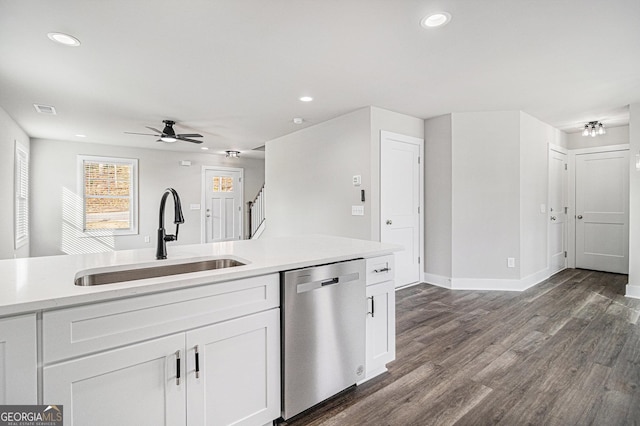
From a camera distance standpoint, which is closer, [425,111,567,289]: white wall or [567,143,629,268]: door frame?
[425,111,567,289]: white wall

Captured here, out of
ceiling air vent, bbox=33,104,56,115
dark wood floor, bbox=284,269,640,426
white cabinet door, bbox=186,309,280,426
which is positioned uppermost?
ceiling air vent, bbox=33,104,56,115

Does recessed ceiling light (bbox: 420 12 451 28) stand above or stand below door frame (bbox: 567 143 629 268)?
above

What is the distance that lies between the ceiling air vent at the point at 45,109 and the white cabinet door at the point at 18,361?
424 centimetres

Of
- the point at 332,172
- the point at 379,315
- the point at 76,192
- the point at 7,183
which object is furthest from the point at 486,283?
the point at 76,192

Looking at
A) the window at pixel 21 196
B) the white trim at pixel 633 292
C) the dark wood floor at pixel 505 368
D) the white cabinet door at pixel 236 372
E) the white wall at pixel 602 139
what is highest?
the white wall at pixel 602 139

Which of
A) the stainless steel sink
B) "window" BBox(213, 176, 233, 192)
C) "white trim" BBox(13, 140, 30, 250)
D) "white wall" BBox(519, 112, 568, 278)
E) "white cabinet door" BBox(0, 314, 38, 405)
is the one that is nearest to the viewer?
"white cabinet door" BBox(0, 314, 38, 405)

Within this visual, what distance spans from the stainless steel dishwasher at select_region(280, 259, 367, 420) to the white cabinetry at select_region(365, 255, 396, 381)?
90 mm

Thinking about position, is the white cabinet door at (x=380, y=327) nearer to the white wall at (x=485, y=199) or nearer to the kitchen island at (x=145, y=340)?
the kitchen island at (x=145, y=340)

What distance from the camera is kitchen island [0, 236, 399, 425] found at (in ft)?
3.56

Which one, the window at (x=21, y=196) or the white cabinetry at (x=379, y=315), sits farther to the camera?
the window at (x=21, y=196)

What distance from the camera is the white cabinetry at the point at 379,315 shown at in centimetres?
210

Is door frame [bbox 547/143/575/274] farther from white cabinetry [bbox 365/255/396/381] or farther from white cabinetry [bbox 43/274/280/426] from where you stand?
white cabinetry [bbox 43/274/280/426]

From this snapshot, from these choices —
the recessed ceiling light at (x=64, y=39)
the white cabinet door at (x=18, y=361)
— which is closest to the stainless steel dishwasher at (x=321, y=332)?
the white cabinet door at (x=18, y=361)

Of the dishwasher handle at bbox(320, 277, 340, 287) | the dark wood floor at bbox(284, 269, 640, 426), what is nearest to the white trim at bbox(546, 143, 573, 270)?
the dark wood floor at bbox(284, 269, 640, 426)
